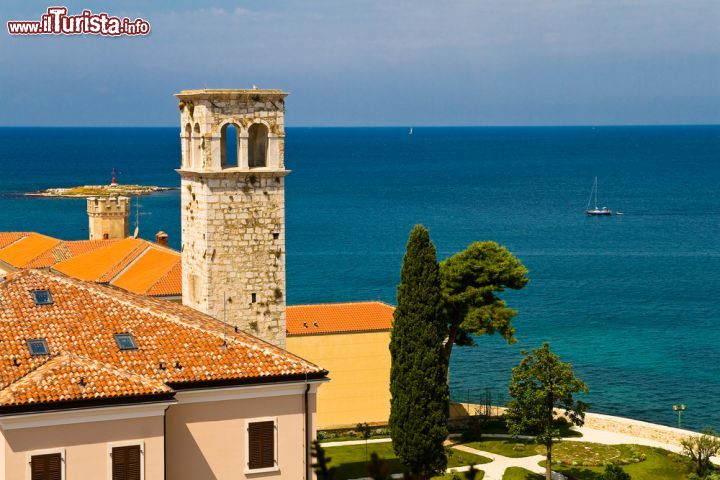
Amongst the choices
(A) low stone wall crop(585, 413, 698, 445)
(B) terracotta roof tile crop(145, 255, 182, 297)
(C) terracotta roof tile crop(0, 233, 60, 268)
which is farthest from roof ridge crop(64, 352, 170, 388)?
(C) terracotta roof tile crop(0, 233, 60, 268)

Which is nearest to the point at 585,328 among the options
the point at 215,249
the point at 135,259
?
the point at 135,259

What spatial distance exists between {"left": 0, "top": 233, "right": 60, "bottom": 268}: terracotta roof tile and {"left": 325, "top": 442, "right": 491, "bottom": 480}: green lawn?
74.5ft

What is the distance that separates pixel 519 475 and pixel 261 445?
1569cm

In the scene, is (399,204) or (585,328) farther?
(399,204)

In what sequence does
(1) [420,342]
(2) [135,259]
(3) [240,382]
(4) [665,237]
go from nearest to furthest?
(3) [240,382] < (1) [420,342] < (2) [135,259] < (4) [665,237]

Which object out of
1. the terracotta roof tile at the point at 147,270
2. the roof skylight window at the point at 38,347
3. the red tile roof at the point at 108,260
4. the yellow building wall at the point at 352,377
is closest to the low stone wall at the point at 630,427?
the yellow building wall at the point at 352,377

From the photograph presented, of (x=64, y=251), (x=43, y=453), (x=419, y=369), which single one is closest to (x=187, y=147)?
(x=419, y=369)

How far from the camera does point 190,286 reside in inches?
1382

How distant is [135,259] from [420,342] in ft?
60.8

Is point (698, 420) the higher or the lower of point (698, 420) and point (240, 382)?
the lower

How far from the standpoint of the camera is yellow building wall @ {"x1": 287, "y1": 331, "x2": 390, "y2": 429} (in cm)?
4422

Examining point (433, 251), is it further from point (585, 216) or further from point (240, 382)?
point (585, 216)

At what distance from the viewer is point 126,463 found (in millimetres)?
22953

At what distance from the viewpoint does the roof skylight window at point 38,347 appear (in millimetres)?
24031
